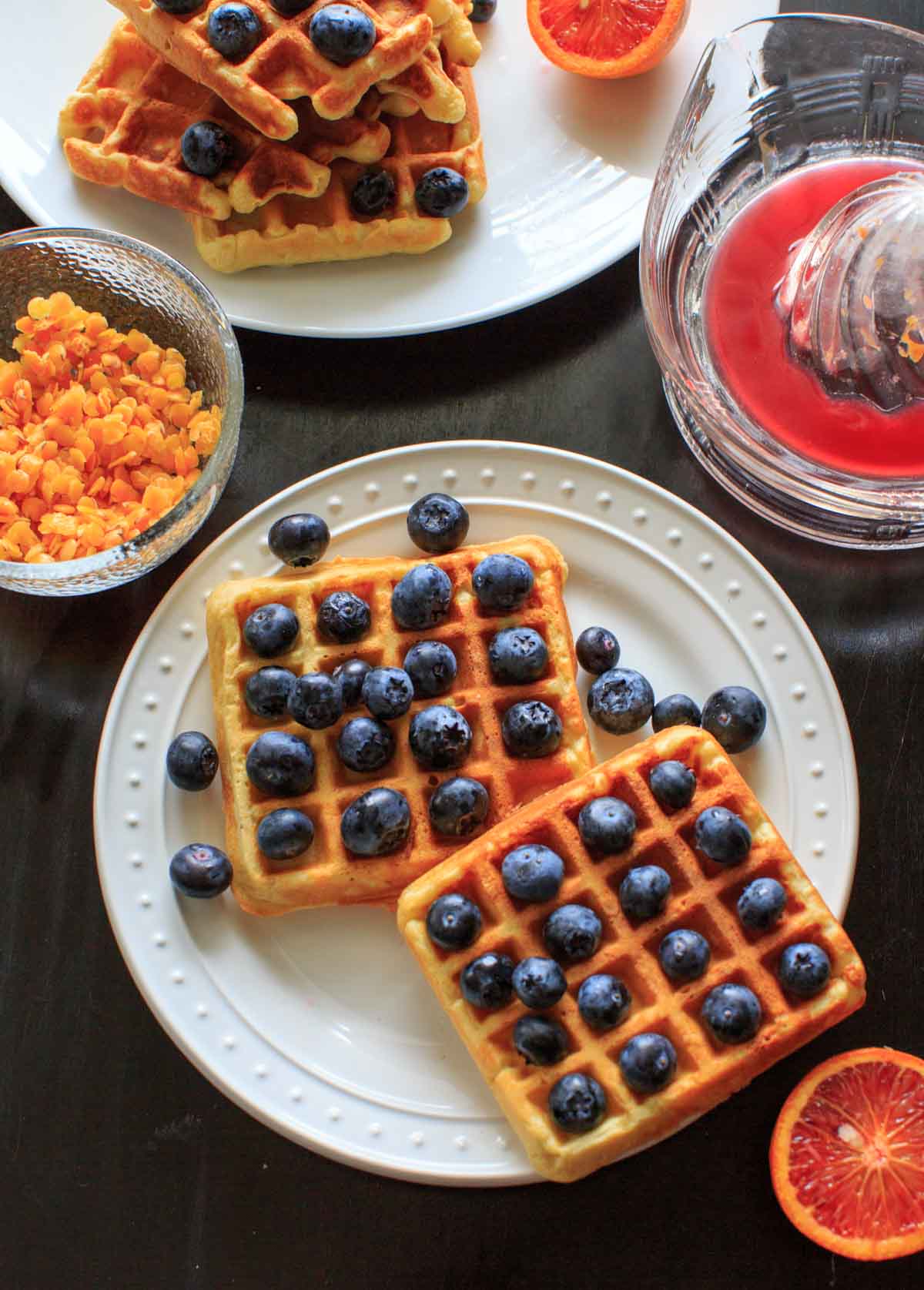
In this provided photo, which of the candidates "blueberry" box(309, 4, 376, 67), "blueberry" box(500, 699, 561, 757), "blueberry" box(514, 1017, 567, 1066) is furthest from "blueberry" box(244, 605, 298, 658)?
"blueberry" box(309, 4, 376, 67)

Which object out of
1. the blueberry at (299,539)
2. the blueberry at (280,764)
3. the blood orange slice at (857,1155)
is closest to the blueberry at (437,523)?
the blueberry at (299,539)

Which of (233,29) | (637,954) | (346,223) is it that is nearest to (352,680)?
(637,954)

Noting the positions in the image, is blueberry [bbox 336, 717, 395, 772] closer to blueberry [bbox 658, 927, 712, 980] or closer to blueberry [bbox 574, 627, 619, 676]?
blueberry [bbox 574, 627, 619, 676]

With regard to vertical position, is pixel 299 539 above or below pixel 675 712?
above

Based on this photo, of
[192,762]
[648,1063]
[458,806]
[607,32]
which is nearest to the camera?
[648,1063]

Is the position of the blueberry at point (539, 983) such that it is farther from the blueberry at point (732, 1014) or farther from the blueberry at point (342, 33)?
the blueberry at point (342, 33)

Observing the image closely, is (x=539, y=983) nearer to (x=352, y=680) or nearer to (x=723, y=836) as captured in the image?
(x=723, y=836)

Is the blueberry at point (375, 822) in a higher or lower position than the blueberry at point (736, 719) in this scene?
higher
